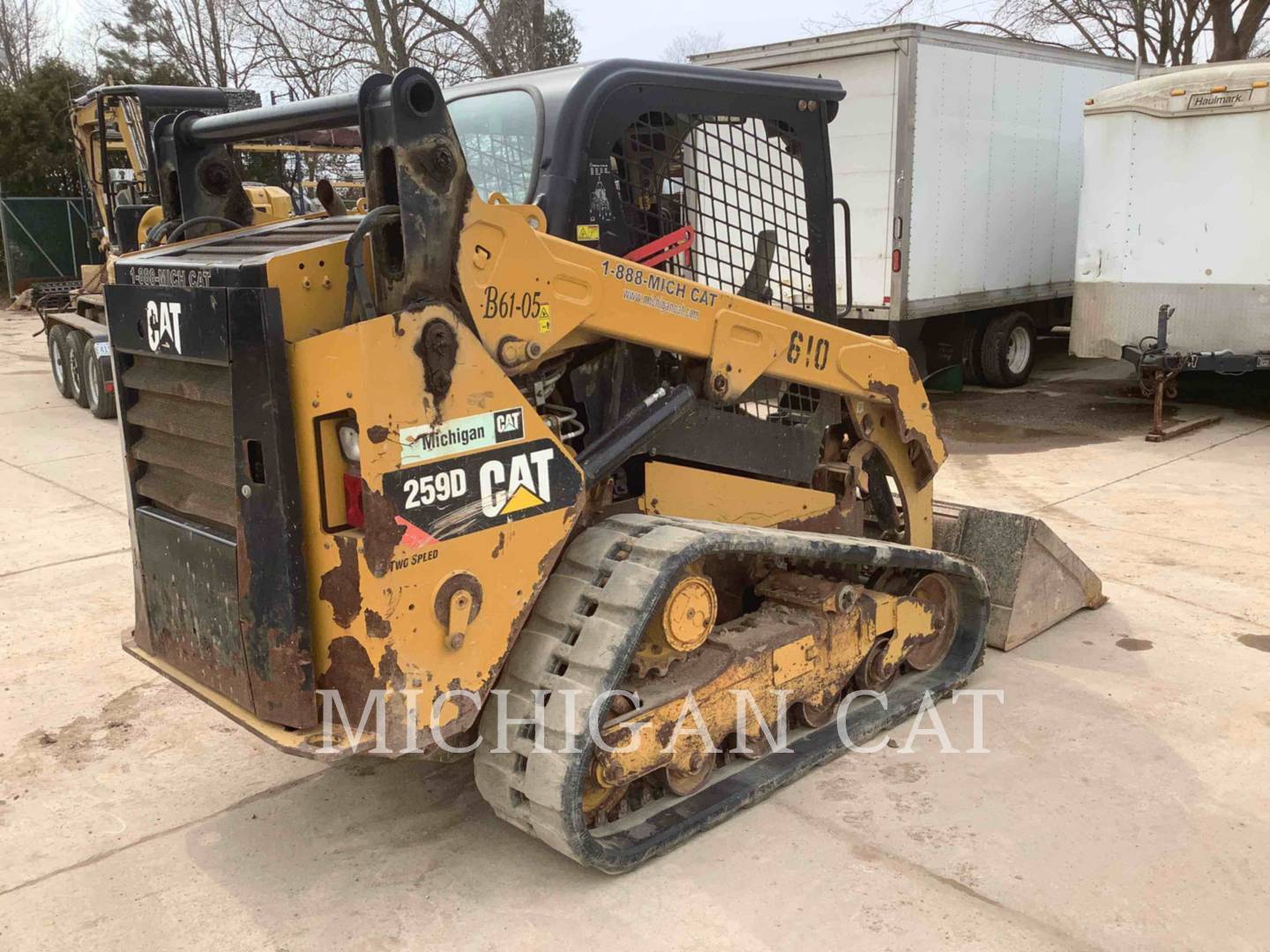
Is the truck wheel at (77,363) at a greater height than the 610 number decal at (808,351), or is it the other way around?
the 610 number decal at (808,351)

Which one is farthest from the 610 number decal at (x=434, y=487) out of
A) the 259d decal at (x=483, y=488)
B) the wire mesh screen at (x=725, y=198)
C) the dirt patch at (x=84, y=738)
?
the dirt patch at (x=84, y=738)

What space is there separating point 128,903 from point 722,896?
1783 mm

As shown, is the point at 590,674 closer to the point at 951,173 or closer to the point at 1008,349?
the point at 951,173

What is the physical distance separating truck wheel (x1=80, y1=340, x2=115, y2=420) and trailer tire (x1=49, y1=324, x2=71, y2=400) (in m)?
0.95

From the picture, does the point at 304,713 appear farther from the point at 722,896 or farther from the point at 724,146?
Answer: the point at 724,146

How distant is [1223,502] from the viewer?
7773mm

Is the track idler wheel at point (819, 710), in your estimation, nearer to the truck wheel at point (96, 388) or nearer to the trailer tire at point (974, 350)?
the trailer tire at point (974, 350)

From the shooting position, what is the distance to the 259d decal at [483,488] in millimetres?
2924

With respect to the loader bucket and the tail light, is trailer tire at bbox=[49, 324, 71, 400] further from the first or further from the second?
the tail light

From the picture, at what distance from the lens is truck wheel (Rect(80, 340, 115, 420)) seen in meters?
11.9

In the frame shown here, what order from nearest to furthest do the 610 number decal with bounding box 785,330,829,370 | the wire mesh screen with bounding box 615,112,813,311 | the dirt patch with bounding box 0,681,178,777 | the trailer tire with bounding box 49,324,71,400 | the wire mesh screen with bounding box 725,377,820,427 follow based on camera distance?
the wire mesh screen with bounding box 615,112,813,311 < the 610 number decal with bounding box 785,330,829,370 < the wire mesh screen with bounding box 725,377,820,427 < the dirt patch with bounding box 0,681,178,777 < the trailer tire with bounding box 49,324,71,400

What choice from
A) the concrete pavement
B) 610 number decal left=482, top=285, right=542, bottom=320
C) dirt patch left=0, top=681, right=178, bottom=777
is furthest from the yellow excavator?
610 number decal left=482, top=285, right=542, bottom=320

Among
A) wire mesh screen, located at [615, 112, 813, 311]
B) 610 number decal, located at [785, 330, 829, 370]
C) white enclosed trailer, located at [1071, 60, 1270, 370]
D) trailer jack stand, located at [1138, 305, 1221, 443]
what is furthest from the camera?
trailer jack stand, located at [1138, 305, 1221, 443]

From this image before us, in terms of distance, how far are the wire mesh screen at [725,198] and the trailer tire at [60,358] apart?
11320 millimetres
